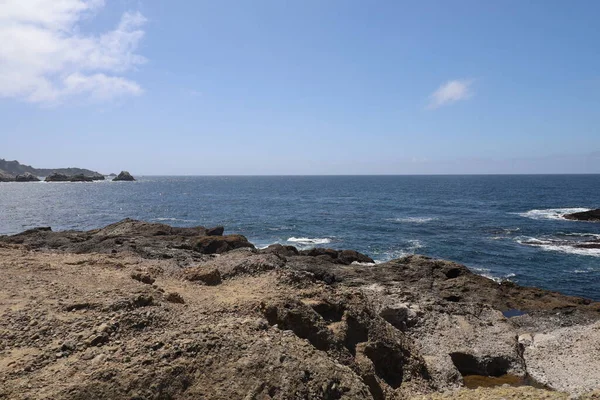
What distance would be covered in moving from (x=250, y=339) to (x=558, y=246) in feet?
137

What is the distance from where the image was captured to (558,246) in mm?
40781

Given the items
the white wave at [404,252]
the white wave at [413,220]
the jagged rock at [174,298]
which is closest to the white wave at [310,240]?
the white wave at [404,252]

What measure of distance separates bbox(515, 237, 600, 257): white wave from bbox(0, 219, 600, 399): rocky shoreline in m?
22.1

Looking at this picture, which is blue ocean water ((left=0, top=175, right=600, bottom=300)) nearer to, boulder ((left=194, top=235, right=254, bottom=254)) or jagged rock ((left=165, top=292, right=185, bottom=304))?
boulder ((left=194, top=235, right=254, bottom=254))

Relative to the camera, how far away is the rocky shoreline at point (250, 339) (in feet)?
25.7

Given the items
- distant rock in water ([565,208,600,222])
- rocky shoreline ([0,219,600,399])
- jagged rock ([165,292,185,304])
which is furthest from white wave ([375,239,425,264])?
distant rock in water ([565,208,600,222])

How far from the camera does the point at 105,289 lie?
11.3 m

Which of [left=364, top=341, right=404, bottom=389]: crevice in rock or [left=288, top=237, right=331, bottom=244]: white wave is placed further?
[left=288, top=237, right=331, bottom=244]: white wave

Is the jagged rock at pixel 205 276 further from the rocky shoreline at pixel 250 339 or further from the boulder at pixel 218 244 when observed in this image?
the boulder at pixel 218 244

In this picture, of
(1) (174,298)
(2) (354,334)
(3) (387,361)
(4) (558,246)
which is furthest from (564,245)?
(1) (174,298)

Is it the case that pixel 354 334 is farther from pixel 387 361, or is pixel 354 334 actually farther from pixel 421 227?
pixel 421 227

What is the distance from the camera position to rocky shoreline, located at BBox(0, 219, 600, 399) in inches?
309

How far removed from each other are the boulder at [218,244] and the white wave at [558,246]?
2942 centimetres

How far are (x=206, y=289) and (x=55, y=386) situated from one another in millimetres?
5814
